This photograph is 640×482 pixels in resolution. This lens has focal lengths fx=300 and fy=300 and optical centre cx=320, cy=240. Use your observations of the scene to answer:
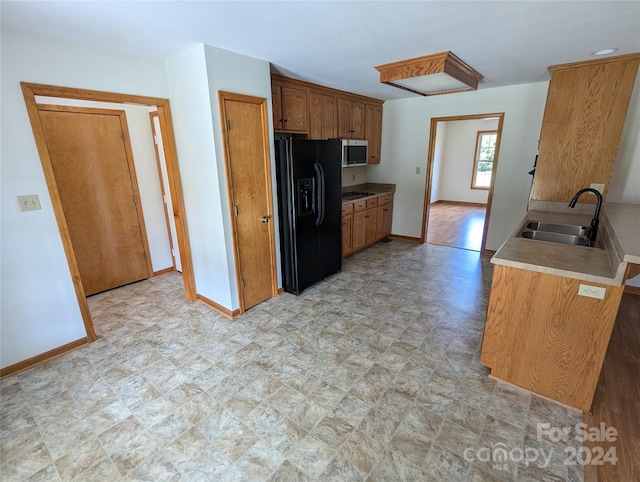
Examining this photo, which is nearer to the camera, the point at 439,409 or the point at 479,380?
the point at 439,409

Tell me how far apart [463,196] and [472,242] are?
388 cm

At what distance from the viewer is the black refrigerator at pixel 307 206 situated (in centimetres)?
307

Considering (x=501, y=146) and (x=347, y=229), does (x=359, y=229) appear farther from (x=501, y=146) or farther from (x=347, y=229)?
(x=501, y=146)

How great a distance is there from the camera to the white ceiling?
170 cm

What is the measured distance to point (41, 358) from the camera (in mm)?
2363

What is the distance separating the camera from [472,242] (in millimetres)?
5219

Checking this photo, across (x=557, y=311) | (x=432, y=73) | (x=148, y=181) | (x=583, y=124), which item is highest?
(x=432, y=73)

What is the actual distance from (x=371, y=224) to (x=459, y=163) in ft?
16.5

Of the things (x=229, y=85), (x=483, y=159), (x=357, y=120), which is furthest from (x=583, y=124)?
(x=483, y=159)

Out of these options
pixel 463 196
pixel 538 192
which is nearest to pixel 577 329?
pixel 538 192

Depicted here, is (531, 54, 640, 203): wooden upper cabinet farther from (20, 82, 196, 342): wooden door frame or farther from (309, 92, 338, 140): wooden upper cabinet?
(20, 82, 196, 342): wooden door frame

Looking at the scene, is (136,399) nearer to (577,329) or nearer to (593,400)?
(577,329)

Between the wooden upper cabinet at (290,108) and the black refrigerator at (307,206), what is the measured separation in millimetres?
332

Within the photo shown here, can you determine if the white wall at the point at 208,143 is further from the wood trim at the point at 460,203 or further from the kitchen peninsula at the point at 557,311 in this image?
the wood trim at the point at 460,203
